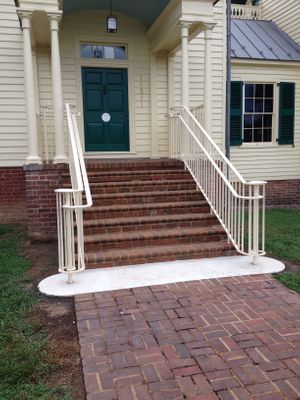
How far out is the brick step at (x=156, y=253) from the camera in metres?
4.55

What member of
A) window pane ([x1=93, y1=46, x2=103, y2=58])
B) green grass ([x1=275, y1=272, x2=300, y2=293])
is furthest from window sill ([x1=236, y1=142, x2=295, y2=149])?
green grass ([x1=275, y1=272, x2=300, y2=293])

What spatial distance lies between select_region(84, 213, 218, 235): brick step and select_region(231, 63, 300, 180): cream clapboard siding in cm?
407

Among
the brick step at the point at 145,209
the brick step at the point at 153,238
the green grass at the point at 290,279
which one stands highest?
the brick step at the point at 145,209

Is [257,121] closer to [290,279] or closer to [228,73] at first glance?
[228,73]

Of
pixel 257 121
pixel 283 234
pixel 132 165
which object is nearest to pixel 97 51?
pixel 132 165

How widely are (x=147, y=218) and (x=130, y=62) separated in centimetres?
395

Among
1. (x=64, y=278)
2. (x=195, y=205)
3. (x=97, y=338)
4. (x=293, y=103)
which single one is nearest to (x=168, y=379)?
(x=97, y=338)

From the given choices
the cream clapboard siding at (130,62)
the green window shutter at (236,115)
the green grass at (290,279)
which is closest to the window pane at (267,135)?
the green window shutter at (236,115)

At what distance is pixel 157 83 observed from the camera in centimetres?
799

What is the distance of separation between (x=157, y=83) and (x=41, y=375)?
6602 mm

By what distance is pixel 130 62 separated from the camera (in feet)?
25.8

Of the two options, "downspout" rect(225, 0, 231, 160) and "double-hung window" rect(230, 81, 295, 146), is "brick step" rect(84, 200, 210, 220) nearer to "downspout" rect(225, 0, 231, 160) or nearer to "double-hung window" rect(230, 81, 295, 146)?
"downspout" rect(225, 0, 231, 160)

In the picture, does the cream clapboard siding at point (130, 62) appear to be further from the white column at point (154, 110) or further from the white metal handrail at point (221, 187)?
the white metal handrail at point (221, 187)

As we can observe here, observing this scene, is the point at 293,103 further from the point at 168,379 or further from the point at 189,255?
the point at 168,379
